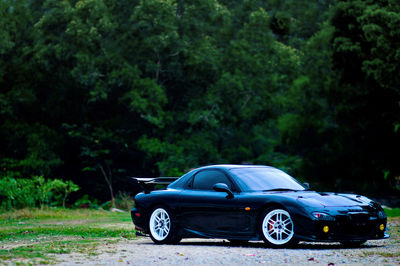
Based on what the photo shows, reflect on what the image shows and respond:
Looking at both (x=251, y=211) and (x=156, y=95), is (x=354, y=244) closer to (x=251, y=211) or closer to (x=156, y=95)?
(x=251, y=211)

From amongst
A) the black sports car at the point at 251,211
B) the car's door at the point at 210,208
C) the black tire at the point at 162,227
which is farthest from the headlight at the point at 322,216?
the black tire at the point at 162,227

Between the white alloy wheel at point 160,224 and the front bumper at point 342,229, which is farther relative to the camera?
the white alloy wheel at point 160,224

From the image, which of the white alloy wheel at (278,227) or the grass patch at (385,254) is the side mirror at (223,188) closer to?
the white alloy wheel at (278,227)

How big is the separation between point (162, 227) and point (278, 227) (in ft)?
8.42

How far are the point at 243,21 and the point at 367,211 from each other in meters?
38.9

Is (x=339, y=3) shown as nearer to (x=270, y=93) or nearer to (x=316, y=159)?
(x=270, y=93)

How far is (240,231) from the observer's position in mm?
12352

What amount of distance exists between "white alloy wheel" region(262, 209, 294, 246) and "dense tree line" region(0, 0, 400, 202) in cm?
→ 2449

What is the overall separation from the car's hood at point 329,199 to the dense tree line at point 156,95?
77.7 ft

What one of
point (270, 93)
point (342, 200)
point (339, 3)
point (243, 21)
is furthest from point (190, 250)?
point (243, 21)

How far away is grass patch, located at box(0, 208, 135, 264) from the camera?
10499 mm

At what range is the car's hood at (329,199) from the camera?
11812mm

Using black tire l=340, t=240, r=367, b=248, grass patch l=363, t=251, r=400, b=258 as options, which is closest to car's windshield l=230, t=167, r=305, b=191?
black tire l=340, t=240, r=367, b=248

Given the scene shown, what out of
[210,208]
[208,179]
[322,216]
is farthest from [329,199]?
[208,179]
